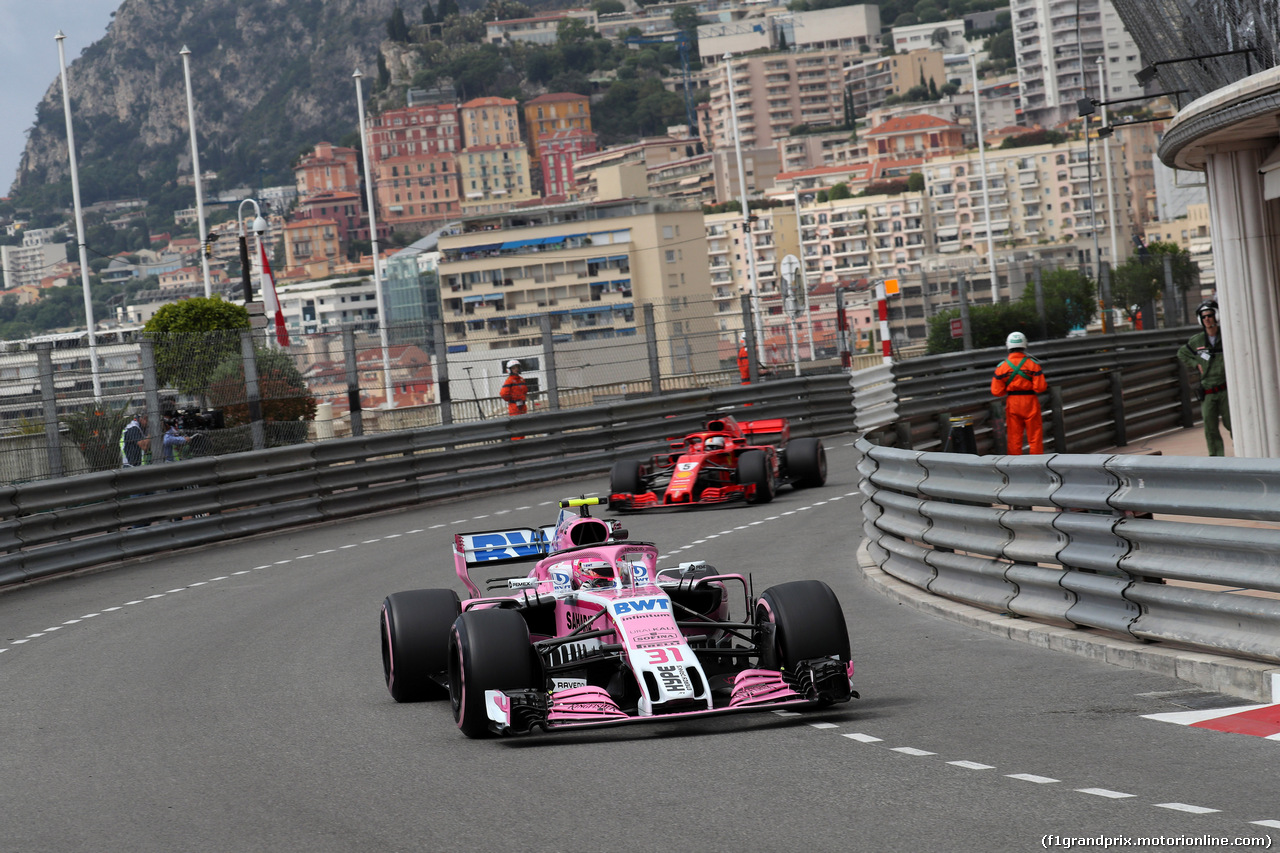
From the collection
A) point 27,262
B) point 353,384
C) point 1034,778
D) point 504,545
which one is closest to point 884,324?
point 353,384

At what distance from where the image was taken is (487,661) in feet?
21.8

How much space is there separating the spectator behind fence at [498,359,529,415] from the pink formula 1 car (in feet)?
40.7

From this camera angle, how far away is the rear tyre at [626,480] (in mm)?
16906

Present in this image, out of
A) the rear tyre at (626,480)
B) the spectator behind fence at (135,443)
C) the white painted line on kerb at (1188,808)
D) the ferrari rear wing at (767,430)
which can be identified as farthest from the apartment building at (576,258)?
the white painted line on kerb at (1188,808)

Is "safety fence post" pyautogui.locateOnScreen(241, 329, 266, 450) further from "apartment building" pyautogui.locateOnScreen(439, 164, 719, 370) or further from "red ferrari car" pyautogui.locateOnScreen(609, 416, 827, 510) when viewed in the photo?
"apartment building" pyautogui.locateOnScreen(439, 164, 719, 370)

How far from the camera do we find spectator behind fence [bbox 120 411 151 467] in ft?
54.2

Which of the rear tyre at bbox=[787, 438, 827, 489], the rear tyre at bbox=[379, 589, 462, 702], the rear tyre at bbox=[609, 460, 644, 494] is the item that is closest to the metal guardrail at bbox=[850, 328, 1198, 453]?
the rear tyre at bbox=[787, 438, 827, 489]

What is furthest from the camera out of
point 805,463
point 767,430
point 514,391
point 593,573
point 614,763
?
point 514,391

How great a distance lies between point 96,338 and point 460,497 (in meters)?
5.82

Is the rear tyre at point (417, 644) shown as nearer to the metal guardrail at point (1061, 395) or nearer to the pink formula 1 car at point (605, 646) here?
the pink formula 1 car at point (605, 646)

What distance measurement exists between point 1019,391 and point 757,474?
2941 millimetres

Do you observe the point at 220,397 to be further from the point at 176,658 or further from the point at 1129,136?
the point at 1129,136

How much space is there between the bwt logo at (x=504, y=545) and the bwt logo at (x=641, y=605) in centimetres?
190

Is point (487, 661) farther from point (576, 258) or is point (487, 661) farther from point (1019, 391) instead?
→ point (576, 258)
